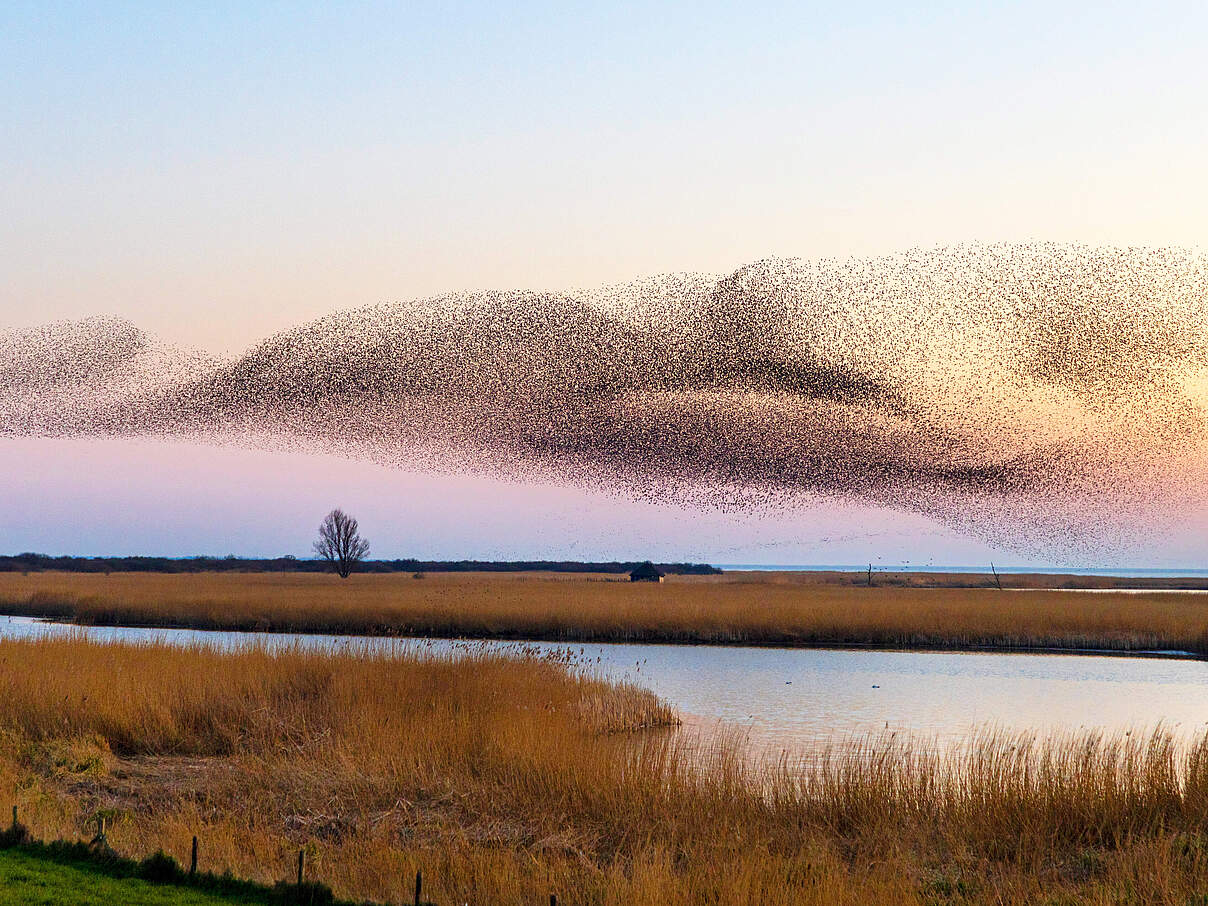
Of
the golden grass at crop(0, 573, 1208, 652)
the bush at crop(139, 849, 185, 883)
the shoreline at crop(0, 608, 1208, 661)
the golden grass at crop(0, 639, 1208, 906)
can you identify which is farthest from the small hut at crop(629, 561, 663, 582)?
the bush at crop(139, 849, 185, 883)

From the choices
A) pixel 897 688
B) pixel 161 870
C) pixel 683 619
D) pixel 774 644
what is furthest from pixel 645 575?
pixel 161 870

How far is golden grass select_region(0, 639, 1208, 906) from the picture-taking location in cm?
1077

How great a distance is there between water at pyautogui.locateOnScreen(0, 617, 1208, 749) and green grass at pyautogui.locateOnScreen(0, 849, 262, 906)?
41.7ft

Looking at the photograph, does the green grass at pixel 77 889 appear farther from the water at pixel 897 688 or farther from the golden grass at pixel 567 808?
the water at pixel 897 688

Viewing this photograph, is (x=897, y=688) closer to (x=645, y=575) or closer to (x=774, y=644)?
(x=774, y=644)

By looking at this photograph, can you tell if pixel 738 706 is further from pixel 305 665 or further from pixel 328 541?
pixel 328 541

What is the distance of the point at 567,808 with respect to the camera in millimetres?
13906

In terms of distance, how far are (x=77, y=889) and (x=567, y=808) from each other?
5960 mm

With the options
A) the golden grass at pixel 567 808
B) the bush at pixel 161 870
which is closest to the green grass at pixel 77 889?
the bush at pixel 161 870

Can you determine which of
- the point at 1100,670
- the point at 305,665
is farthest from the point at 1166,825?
the point at 1100,670

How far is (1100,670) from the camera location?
35250 millimetres

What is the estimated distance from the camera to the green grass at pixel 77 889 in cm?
929

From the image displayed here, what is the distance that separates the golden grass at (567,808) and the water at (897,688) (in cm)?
408

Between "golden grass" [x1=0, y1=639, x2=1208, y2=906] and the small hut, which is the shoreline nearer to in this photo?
"golden grass" [x1=0, y1=639, x2=1208, y2=906]
